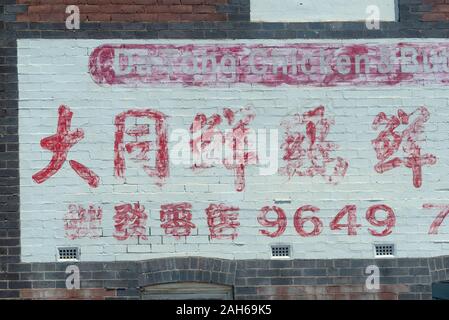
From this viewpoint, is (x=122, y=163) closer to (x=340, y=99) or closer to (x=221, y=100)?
(x=221, y=100)

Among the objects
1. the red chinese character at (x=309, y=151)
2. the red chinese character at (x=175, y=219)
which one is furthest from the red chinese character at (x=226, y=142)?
the red chinese character at (x=175, y=219)

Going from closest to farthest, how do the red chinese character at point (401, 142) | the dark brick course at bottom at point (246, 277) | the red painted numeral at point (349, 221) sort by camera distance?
1. the dark brick course at bottom at point (246, 277)
2. the red painted numeral at point (349, 221)
3. the red chinese character at point (401, 142)

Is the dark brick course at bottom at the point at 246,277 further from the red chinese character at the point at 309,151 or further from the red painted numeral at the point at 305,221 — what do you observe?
the red chinese character at the point at 309,151

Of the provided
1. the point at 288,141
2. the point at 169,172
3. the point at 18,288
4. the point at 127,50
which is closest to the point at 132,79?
the point at 127,50

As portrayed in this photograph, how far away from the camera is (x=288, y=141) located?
674 inches

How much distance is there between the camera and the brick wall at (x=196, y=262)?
55.2ft

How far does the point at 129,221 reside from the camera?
55.5 ft

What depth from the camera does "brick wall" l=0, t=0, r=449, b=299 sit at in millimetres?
16812

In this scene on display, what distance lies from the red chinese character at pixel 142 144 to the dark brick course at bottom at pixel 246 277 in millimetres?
1412

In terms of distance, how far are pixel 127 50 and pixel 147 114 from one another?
103cm

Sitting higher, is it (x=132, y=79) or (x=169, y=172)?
(x=132, y=79)

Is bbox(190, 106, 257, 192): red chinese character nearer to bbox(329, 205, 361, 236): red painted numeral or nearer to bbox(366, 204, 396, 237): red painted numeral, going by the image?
bbox(329, 205, 361, 236): red painted numeral

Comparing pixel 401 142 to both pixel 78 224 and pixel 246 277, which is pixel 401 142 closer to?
pixel 246 277

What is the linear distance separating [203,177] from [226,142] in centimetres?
64
